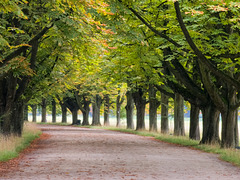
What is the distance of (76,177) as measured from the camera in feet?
32.9

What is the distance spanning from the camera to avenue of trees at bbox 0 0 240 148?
12875mm

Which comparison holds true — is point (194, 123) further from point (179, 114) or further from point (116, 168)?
point (116, 168)

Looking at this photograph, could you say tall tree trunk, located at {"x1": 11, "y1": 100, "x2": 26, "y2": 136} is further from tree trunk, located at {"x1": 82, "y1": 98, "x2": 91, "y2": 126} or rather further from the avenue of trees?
tree trunk, located at {"x1": 82, "y1": 98, "x2": 91, "y2": 126}

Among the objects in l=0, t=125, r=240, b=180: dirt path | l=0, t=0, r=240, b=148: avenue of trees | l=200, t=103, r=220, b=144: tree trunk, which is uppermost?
l=0, t=0, r=240, b=148: avenue of trees

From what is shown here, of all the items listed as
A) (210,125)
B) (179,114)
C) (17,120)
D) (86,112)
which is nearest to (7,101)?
(17,120)

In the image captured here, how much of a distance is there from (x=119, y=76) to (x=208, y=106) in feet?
22.6

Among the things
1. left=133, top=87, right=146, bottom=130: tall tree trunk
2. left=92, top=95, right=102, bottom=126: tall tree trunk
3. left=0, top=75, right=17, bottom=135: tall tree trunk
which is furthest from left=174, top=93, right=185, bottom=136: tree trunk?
left=92, top=95, right=102, bottom=126: tall tree trunk

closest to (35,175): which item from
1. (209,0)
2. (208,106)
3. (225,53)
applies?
(209,0)

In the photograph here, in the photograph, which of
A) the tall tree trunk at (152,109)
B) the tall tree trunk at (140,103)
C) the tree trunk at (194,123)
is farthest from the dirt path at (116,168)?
the tall tree trunk at (140,103)

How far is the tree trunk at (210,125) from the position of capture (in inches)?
878

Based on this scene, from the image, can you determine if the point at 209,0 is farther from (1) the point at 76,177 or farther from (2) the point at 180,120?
(2) the point at 180,120

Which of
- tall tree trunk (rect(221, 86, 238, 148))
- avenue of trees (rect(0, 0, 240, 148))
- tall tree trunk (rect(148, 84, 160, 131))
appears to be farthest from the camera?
tall tree trunk (rect(148, 84, 160, 131))

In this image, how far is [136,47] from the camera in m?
21.0

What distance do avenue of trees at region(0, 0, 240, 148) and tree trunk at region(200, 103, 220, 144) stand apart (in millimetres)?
54
